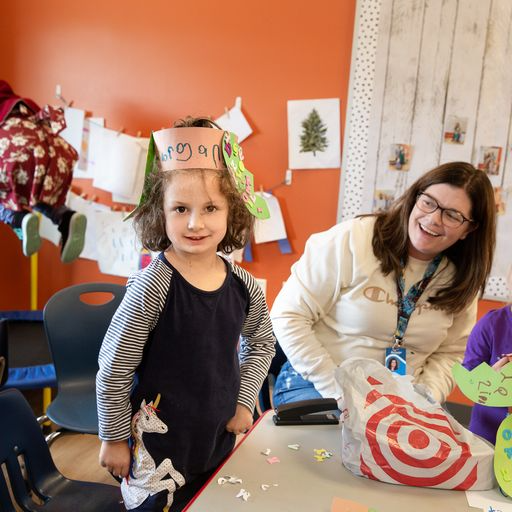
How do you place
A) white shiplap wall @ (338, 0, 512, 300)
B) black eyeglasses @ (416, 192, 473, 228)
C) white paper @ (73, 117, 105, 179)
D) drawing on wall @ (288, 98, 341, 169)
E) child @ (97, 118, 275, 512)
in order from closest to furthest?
child @ (97, 118, 275, 512)
black eyeglasses @ (416, 192, 473, 228)
white shiplap wall @ (338, 0, 512, 300)
drawing on wall @ (288, 98, 341, 169)
white paper @ (73, 117, 105, 179)

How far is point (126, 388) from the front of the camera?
0.94m

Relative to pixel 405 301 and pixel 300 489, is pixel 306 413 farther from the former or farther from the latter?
pixel 405 301

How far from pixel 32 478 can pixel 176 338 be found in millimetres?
613

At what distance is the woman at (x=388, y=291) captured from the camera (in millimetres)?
1389

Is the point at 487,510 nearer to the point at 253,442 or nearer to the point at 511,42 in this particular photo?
the point at 253,442

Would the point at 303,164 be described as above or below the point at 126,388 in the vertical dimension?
above

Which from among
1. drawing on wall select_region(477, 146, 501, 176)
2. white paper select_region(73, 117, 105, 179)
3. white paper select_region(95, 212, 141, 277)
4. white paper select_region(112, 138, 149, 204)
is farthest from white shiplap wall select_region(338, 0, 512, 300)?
white paper select_region(73, 117, 105, 179)

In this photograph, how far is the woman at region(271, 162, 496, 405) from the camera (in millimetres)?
1389

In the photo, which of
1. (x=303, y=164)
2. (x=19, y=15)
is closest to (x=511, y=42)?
(x=303, y=164)

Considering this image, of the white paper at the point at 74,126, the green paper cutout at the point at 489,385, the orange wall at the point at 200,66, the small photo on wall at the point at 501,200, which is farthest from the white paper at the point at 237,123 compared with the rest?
the green paper cutout at the point at 489,385

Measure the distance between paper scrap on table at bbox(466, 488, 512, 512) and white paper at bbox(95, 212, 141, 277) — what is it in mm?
2127

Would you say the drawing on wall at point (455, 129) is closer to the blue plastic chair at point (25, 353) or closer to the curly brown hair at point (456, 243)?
the curly brown hair at point (456, 243)

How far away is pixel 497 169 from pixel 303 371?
1.33 m

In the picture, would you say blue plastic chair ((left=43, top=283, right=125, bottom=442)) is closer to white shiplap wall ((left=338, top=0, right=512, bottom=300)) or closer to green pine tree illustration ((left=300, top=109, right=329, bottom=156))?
green pine tree illustration ((left=300, top=109, right=329, bottom=156))
